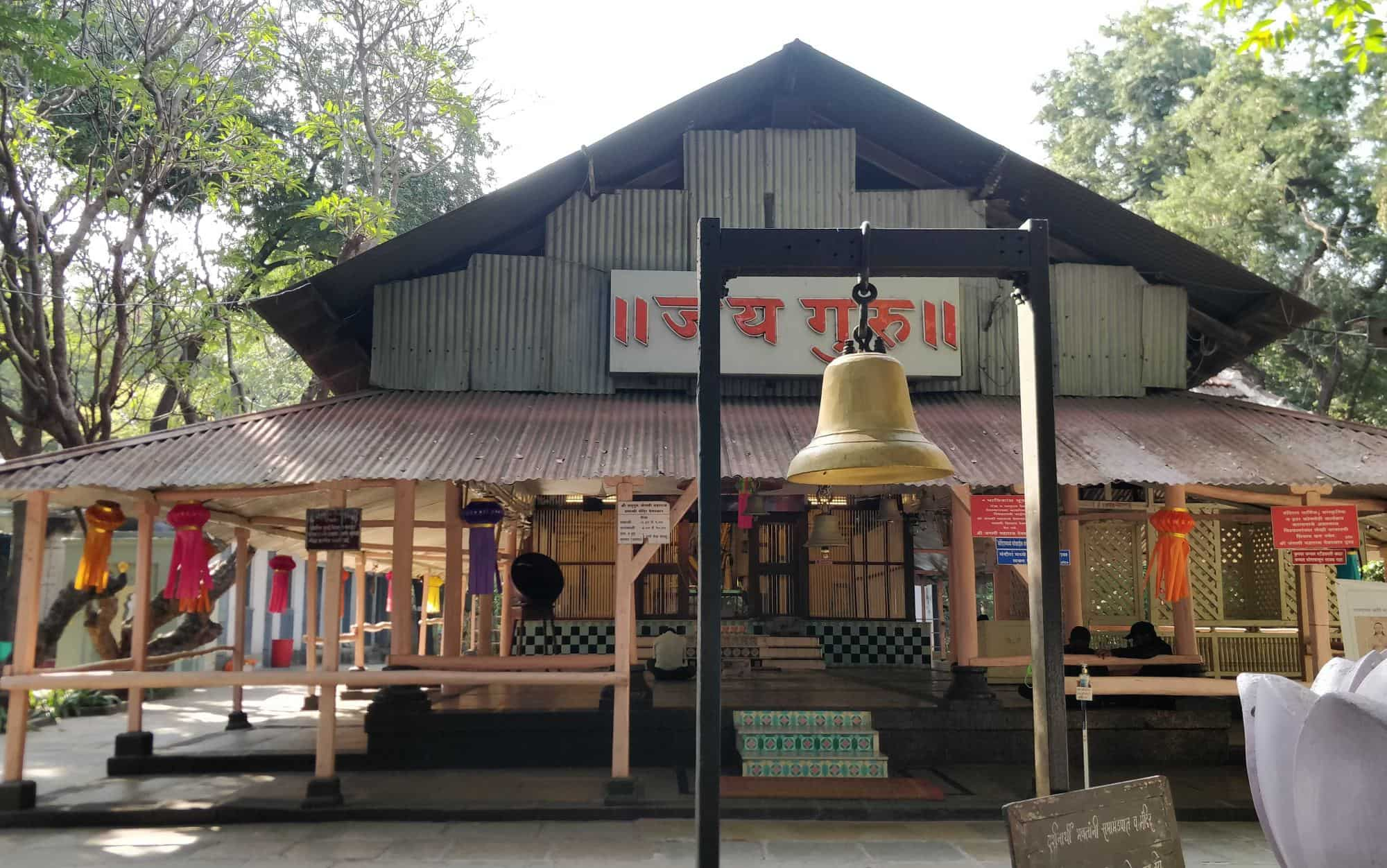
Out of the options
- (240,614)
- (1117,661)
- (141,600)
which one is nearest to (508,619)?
(240,614)

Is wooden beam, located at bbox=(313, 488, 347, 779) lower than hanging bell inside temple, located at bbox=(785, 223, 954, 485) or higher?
lower

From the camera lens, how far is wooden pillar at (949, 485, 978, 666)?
966cm

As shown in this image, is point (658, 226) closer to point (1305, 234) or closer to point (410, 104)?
point (410, 104)

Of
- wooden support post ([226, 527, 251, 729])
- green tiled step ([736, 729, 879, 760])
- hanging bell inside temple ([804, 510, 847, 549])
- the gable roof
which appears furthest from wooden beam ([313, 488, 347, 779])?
hanging bell inside temple ([804, 510, 847, 549])

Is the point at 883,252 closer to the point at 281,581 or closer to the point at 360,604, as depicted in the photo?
the point at 281,581

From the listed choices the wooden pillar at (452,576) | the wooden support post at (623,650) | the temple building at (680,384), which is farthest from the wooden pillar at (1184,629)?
the wooden pillar at (452,576)

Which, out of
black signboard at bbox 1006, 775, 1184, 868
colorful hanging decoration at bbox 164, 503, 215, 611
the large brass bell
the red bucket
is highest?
the large brass bell

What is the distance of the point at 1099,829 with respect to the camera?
3170mm

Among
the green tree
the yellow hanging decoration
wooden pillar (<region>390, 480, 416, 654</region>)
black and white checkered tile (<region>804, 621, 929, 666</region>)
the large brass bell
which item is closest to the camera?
the large brass bell

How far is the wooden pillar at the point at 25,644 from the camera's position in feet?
27.4

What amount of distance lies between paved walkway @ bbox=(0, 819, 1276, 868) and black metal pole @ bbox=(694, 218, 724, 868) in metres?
3.87

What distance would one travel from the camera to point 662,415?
31.7 ft

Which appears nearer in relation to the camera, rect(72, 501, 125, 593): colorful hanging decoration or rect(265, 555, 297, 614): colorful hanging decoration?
rect(72, 501, 125, 593): colorful hanging decoration

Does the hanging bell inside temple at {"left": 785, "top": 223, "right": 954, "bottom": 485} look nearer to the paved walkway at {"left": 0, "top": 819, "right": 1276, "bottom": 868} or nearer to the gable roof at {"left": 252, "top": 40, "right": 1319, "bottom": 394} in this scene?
the paved walkway at {"left": 0, "top": 819, "right": 1276, "bottom": 868}
